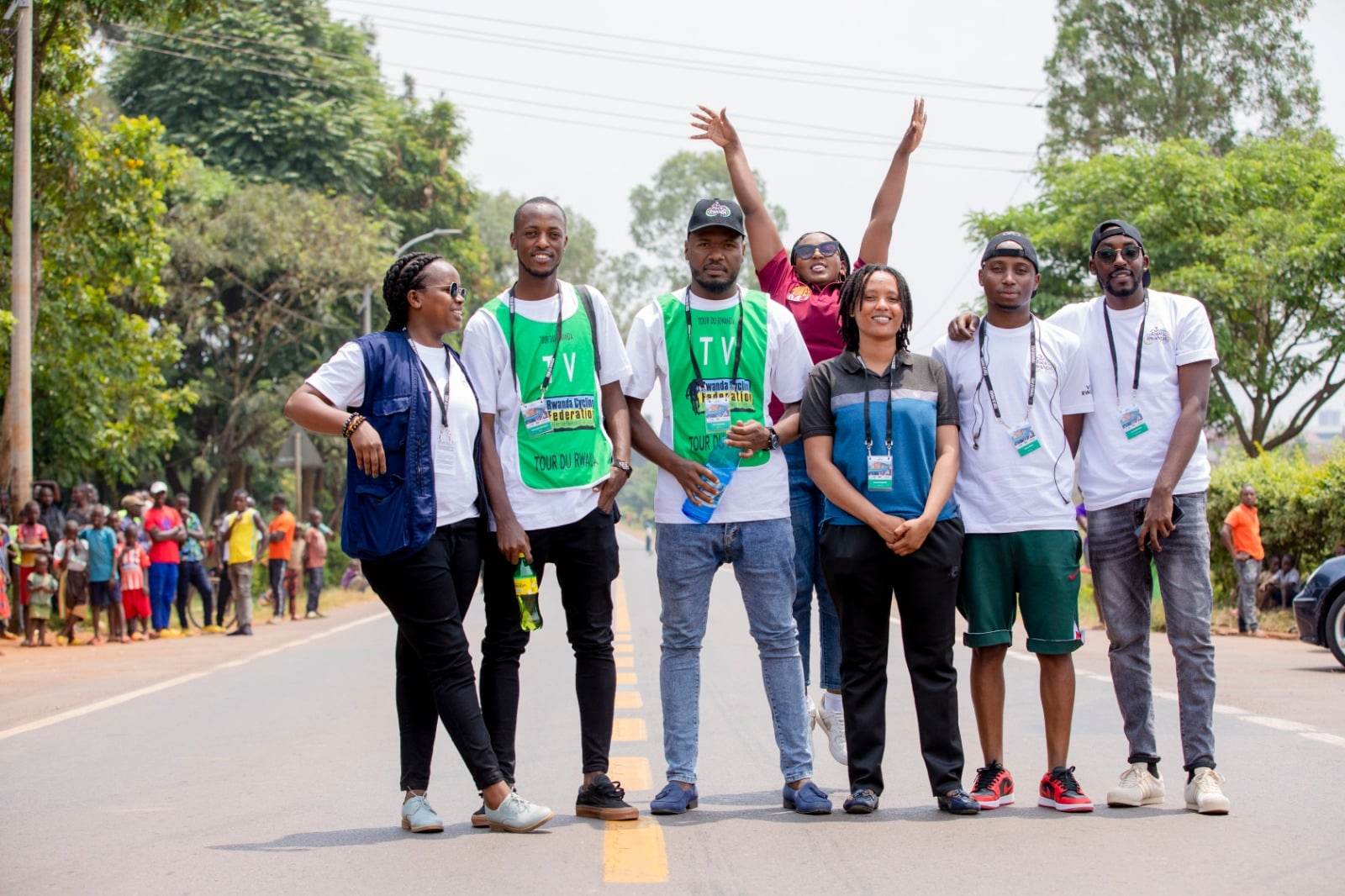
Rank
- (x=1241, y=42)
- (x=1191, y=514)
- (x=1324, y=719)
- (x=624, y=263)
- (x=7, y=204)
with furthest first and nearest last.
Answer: (x=624, y=263) → (x=1241, y=42) → (x=7, y=204) → (x=1324, y=719) → (x=1191, y=514)

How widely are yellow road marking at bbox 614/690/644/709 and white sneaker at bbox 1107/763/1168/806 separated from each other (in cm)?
461

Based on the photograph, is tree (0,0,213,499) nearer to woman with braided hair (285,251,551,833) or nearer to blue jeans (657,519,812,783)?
woman with braided hair (285,251,551,833)

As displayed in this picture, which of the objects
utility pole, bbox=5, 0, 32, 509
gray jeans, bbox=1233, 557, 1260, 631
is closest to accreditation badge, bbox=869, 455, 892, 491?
gray jeans, bbox=1233, 557, 1260, 631

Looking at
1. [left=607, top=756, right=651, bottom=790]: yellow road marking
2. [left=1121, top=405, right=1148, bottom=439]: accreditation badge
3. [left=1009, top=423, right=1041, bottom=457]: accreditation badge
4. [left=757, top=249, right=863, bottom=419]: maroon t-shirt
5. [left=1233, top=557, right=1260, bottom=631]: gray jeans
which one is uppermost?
[left=757, top=249, right=863, bottom=419]: maroon t-shirt

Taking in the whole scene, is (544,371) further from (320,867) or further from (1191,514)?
(1191,514)

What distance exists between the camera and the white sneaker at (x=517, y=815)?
19.9 ft

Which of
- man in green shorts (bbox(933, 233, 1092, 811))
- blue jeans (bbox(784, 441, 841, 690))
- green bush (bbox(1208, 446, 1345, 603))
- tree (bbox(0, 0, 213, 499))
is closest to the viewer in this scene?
man in green shorts (bbox(933, 233, 1092, 811))

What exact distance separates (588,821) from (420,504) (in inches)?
52.3

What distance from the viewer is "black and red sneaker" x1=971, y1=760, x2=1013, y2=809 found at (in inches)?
256

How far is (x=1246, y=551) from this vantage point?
19641mm

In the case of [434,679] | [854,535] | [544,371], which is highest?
[544,371]

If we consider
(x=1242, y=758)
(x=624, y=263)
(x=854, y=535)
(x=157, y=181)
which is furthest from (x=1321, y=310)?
(x=624, y=263)

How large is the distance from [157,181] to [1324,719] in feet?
59.7

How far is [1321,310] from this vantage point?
1258 inches
